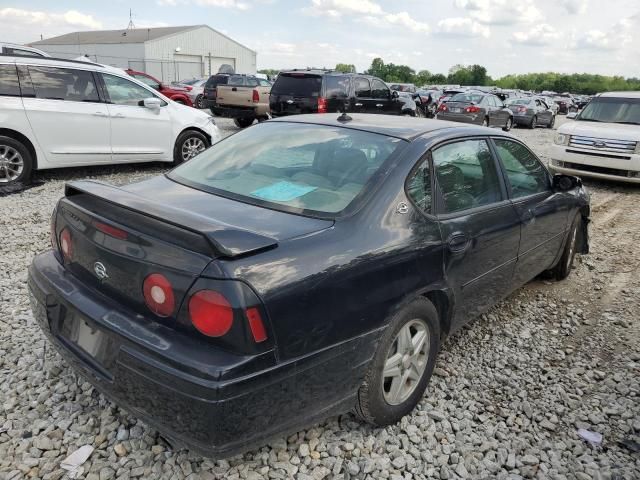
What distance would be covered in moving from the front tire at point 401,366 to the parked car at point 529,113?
75.1ft

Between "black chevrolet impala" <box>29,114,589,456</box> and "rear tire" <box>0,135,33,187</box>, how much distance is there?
4.84m

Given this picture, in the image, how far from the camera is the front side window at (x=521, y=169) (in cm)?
364

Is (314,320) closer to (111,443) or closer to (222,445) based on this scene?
(222,445)

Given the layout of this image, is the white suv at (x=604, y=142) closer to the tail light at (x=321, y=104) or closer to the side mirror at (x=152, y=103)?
the tail light at (x=321, y=104)

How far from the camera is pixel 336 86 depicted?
13.0 meters

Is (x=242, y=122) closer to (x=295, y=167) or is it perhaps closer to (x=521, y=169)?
(x=521, y=169)

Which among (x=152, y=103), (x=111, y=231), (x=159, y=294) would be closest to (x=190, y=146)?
(x=152, y=103)

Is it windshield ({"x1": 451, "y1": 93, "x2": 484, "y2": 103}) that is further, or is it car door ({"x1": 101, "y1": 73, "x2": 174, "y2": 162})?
windshield ({"x1": 451, "y1": 93, "x2": 484, "y2": 103})

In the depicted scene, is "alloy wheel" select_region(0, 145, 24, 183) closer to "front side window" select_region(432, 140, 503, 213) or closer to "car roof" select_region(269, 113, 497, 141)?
"car roof" select_region(269, 113, 497, 141)

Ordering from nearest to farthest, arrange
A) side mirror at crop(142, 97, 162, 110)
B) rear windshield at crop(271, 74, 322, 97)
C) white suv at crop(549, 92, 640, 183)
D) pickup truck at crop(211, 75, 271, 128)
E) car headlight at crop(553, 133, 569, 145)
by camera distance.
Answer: side mirror at crop(142, 97, 162, 110), white suv at crop(549, 92, 640, 183), car headlight at crop(553, 133, 569, 145), rear windshield at crop(271, 74, 322, 97), pickup truck at crop(211, 75, 271, 128)

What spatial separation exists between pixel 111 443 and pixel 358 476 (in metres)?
1.20

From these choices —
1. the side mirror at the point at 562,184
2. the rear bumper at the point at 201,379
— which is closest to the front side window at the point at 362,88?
the side mirror at the point at 562,184

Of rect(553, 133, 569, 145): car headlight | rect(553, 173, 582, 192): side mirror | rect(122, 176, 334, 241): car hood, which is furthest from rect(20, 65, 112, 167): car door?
rect(553, 133, 569, 145): car headlight

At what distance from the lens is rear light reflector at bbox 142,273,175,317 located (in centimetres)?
200
